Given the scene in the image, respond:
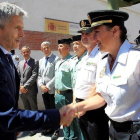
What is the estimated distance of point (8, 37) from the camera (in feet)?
5.24

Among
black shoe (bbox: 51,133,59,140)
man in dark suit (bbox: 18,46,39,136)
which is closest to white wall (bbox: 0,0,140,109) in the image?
man in dark suit (bbox: 18,46,39,136)

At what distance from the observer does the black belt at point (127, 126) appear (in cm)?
164

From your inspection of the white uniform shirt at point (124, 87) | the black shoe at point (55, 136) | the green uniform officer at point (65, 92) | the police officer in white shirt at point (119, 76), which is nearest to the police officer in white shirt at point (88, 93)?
the police officer in white shirt at point (119, 76)

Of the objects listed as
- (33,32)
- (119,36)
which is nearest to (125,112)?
(119,36)

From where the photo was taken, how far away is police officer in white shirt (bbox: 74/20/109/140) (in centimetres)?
250

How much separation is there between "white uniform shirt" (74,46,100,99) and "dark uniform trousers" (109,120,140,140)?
2.77 ft

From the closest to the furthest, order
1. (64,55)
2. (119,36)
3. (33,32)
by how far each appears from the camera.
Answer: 1. (119,36)
2. (64,55)
3. (33,32)

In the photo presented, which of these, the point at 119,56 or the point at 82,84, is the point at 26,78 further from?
the point at 119,56

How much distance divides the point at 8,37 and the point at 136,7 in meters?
10.1

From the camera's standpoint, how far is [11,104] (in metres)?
1.36

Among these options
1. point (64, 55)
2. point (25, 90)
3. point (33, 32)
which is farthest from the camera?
point (33, 32)

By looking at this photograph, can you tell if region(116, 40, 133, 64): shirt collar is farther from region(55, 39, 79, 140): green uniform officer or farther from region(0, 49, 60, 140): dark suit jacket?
region(55, 39, 79, 140): green uniform officer

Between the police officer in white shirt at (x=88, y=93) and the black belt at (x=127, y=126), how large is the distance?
2.12 ft

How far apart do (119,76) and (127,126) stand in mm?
435
